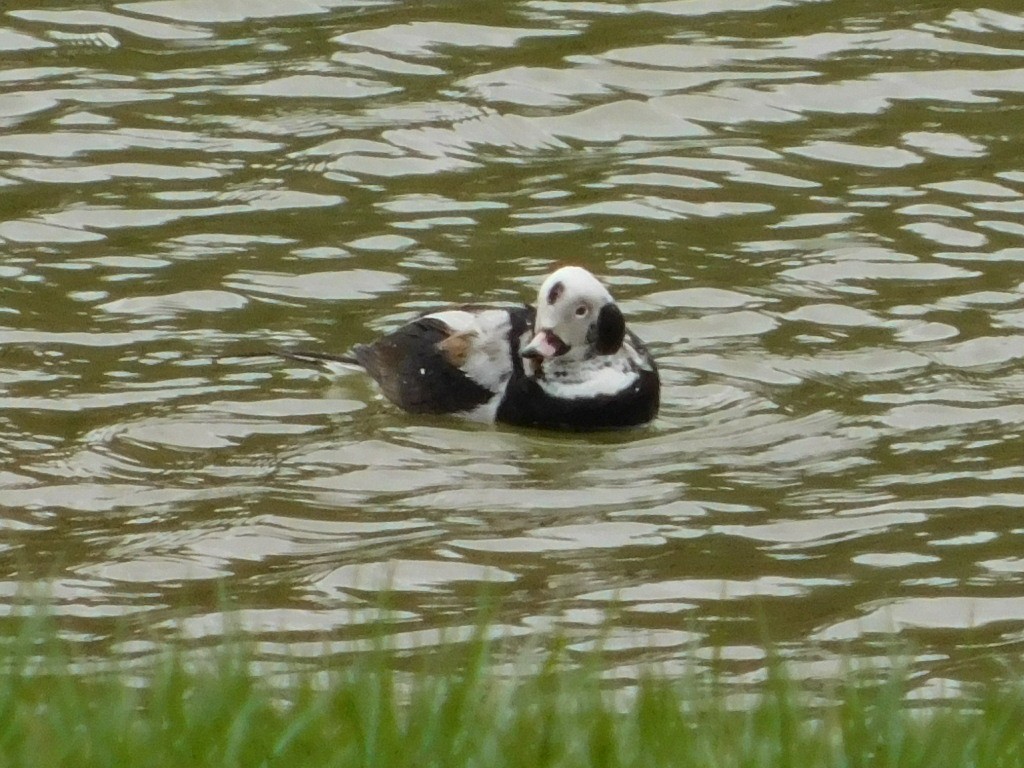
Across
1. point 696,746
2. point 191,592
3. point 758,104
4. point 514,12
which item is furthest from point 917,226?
point 696,746

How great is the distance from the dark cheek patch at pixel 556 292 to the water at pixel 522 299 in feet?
1.73

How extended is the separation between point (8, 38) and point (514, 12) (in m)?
2.75

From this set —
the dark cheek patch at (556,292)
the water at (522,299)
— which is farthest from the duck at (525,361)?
the water at (522,299)

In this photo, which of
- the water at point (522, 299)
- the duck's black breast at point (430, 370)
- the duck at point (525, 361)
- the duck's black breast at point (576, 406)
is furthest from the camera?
the duck's black breast at point (430, 370)

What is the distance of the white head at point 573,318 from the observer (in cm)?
909

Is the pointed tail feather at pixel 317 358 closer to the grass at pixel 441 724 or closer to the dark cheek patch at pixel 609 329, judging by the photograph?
the dark cheek patch at pixel 609 329

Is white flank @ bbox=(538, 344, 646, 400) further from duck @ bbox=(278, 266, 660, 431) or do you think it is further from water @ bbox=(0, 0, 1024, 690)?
water @ bbox=(0, 0, 1024, 690)

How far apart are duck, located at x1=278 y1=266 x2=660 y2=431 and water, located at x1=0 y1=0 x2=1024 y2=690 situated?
0.12 m

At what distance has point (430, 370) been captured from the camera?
9211mm

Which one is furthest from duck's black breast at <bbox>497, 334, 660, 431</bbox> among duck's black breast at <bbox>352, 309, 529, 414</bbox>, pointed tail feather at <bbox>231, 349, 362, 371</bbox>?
pointed tail feather at <bbox>231, 349, 362, 371</bbox>

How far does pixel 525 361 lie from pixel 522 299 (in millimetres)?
952

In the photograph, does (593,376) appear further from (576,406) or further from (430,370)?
(430,370)

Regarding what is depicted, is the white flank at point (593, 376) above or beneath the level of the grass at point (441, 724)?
beneath

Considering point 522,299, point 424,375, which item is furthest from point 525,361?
point 522,299
